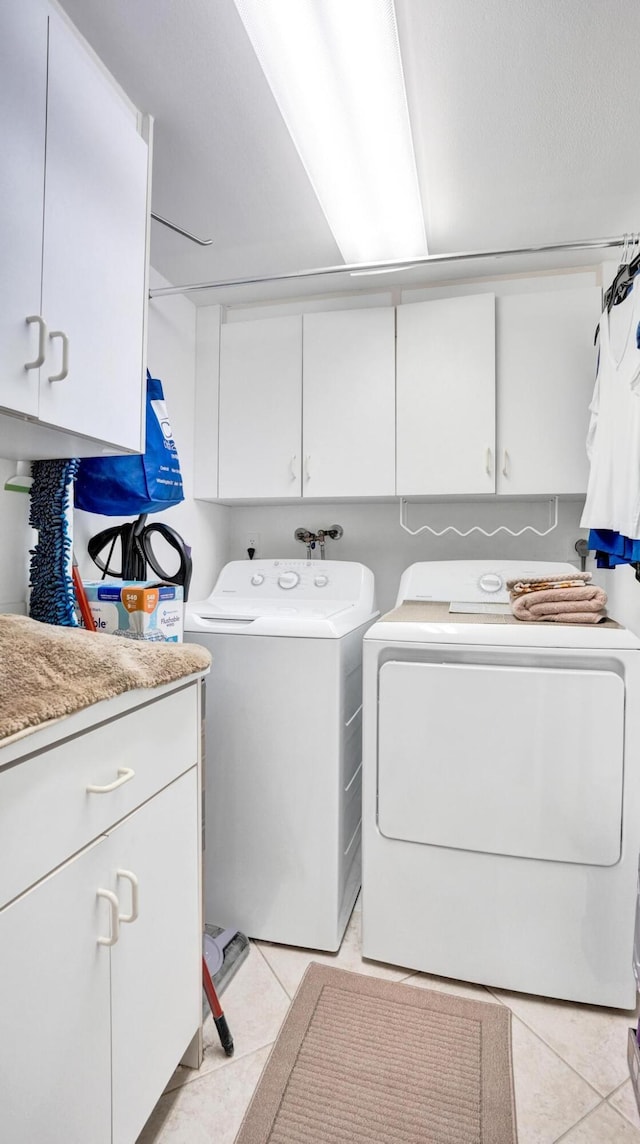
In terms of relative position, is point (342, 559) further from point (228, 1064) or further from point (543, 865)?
point (228, 1064)

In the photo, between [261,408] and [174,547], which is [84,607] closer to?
[174,547]

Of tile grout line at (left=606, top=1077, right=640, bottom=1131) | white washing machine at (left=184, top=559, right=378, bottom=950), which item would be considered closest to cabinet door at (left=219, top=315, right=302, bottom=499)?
white washing machine at (left=184, top=559, right=378, bottom=950)

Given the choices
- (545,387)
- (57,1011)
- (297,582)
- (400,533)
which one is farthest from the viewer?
(400,533)

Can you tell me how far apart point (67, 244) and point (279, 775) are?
144 cm

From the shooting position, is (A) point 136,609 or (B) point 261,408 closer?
(A) point 136,609

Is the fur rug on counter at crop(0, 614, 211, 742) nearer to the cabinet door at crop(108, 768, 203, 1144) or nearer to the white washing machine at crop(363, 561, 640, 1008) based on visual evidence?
the cabinet door at crop(108, 768, 203, 1144)

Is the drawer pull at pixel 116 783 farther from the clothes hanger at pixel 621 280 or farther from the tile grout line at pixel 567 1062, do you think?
the clothes hanger at pixel 621 280

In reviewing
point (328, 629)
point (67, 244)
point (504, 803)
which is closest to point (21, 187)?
point (67, 244)

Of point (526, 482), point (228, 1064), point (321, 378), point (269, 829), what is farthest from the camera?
point (321, 378)

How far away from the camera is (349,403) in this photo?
238 centimetres

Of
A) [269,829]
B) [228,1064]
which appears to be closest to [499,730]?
[269,829]

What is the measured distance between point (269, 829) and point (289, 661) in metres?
0.52

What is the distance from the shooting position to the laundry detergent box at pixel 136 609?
4.53ft

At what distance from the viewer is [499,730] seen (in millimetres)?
1530
